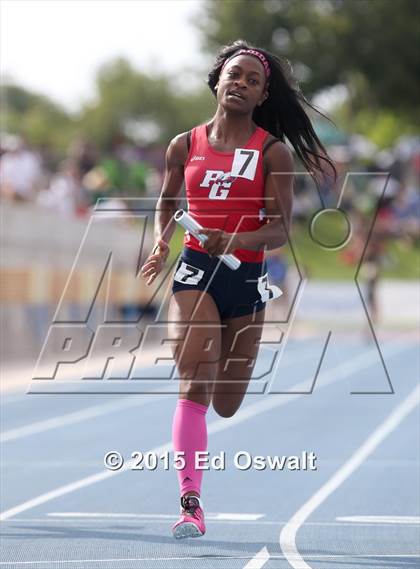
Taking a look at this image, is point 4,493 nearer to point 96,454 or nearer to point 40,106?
point 96,454

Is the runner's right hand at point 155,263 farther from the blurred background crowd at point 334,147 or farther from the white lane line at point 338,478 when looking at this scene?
the blurred background crowd at point 334,147

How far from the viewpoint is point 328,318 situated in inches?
1410

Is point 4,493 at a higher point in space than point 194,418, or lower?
higher

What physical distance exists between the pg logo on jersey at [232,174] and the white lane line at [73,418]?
6.53 m

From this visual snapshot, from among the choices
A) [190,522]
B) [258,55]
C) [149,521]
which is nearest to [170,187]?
[258,55]

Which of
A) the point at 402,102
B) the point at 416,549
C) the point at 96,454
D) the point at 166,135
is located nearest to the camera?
the point at 416,549

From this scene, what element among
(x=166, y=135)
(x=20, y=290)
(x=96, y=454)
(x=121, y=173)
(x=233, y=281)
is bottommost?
(x=233, y=281)

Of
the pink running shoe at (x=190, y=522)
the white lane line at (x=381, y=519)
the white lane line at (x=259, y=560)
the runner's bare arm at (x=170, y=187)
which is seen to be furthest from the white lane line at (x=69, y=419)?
the pink running shoe at (x=190, y=522)

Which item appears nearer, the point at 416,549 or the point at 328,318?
the point at 416,549

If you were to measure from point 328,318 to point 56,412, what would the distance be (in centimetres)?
2068

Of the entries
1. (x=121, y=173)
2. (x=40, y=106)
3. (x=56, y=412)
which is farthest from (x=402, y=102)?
(x=40, y=106)

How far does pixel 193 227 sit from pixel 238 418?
8539 millimetres

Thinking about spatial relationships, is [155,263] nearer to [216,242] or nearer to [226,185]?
[216,242]

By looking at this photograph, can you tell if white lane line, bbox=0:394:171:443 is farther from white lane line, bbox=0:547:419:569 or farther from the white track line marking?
white lane line, bbox=0:547:419:569
